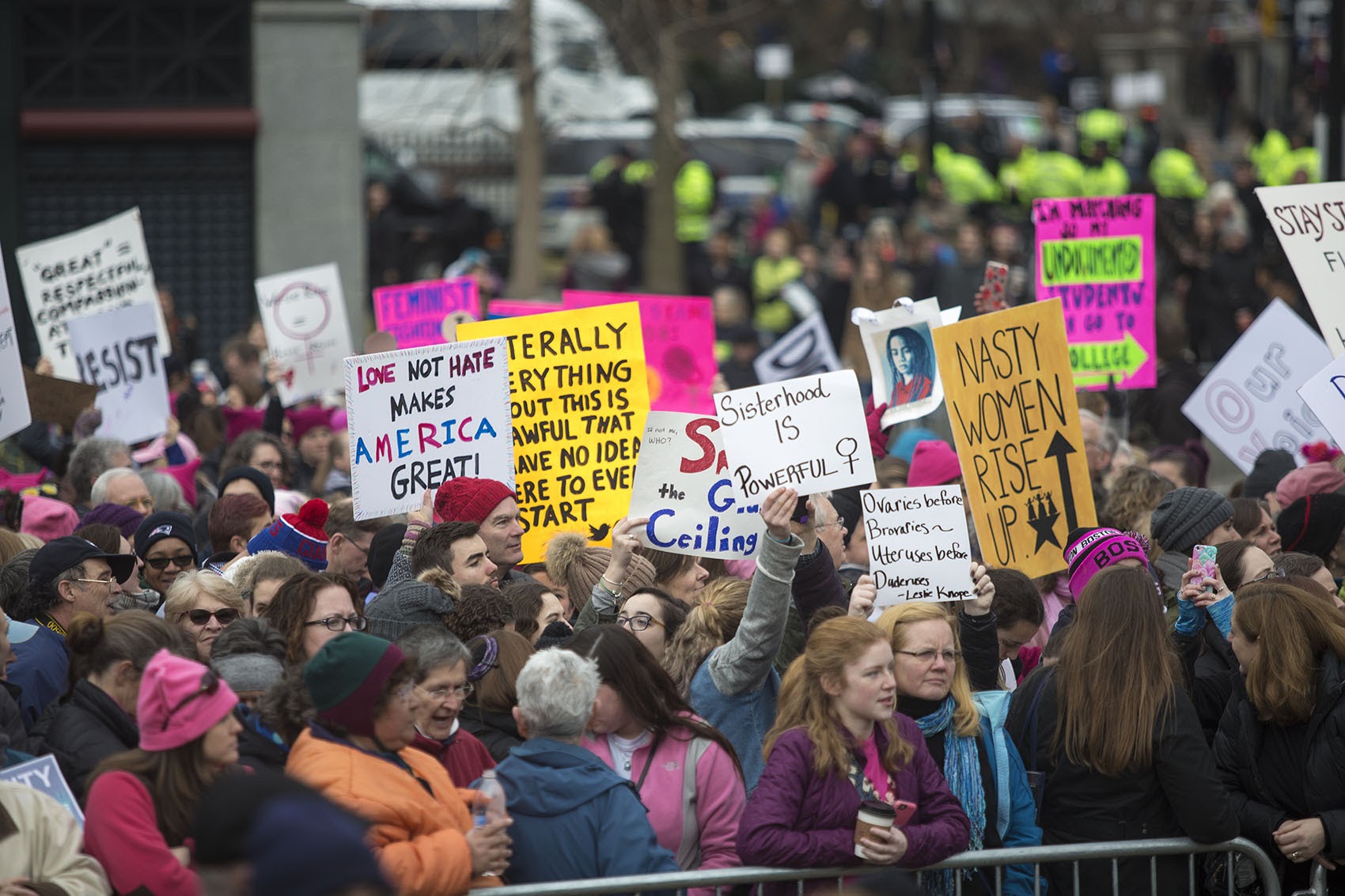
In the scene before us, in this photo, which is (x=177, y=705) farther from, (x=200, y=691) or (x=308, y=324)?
(x=308, y=324)

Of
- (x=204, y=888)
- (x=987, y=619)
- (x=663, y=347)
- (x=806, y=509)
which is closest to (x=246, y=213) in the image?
(x=663, y=347)

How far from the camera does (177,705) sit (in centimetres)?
466

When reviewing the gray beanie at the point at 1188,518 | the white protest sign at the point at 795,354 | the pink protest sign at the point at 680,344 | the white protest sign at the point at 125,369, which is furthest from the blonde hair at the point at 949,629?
the white protest sign at the point at 795,354

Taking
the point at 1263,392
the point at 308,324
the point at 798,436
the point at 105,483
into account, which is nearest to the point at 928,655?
the point at 798,436

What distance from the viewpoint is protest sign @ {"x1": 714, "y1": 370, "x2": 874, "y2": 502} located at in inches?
264

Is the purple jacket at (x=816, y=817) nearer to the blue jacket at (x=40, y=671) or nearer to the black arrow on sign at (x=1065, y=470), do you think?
the blue jacket at (x=40, y=671)

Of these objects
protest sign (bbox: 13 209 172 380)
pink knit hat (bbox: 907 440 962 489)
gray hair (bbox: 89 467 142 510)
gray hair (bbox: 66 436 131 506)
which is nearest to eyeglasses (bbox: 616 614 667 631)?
pink knit hat (bbox: 907 440 962 489)

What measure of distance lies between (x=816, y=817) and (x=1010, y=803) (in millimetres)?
747

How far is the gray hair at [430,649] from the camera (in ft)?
16.8

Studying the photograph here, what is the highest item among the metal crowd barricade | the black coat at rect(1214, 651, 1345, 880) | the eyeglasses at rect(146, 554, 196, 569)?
the eyeglasses at rect(146, 554, 196, 569)

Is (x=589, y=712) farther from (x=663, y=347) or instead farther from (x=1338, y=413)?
(x=663, y=347)

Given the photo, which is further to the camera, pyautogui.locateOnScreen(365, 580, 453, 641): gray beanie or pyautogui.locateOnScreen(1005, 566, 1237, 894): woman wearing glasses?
pyautogui.locateOnScreen(365, 580, 453, 641): gray beanie

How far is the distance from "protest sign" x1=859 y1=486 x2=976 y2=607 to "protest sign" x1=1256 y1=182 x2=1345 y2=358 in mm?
2849

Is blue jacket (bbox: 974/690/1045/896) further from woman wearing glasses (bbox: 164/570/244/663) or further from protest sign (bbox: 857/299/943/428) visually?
protest sign (bbox: 857/299/943/428)
